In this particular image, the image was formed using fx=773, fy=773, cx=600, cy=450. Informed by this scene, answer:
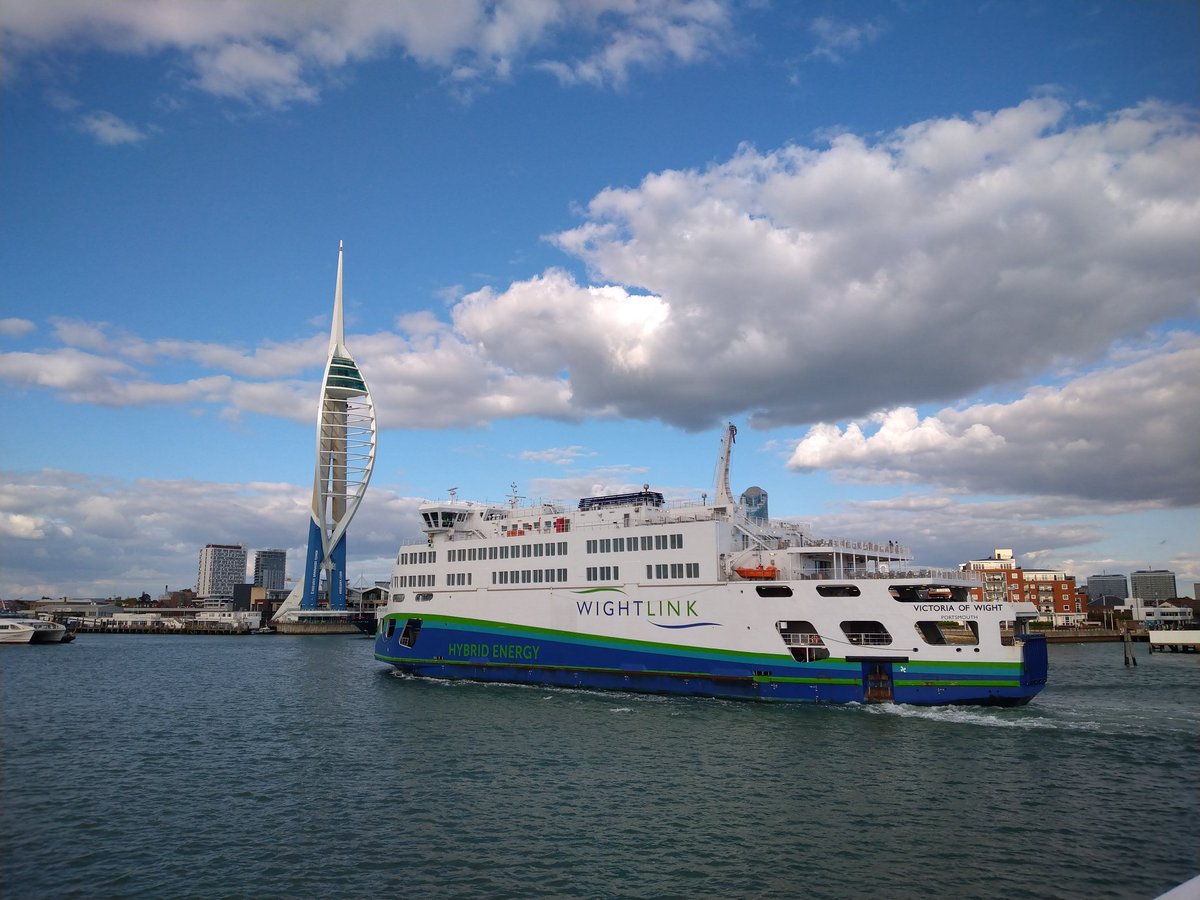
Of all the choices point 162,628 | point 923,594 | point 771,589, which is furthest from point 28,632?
point 923,594

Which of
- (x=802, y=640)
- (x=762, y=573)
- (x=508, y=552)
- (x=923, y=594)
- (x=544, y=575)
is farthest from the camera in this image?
(x=508, y=552)

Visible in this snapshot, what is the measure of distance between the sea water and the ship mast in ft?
31.8

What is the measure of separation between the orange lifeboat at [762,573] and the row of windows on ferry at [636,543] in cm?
326

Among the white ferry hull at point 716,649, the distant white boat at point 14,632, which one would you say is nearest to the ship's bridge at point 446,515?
the white ferry hull at point 716,649

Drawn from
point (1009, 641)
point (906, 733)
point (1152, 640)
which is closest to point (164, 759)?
point (906, 733)

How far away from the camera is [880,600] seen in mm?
31094

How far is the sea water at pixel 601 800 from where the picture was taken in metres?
14.7

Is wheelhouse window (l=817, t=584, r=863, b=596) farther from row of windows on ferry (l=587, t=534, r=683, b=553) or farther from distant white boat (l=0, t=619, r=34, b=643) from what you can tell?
distant white boat (l=0, t=619, r=34, b=643)

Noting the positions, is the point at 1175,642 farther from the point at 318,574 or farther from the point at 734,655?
the point at 318,574

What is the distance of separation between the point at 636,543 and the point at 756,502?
987cm

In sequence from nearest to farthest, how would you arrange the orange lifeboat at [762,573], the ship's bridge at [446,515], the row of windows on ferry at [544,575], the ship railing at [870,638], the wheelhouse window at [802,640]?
the ship railing at [870,638], the wheelhouse window at [802,640], the orange lifeboat at [762,573], the row of windows on ferry at [544,575], the ship's bridge at [446,515]

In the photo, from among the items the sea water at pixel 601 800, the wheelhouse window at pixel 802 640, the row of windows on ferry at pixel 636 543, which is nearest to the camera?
the sea water at pixel 601 800

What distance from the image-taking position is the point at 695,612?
1350 inches

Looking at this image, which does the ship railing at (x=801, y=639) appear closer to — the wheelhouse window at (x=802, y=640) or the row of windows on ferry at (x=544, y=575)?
the wheelhouse window at (x=802, y=640)
